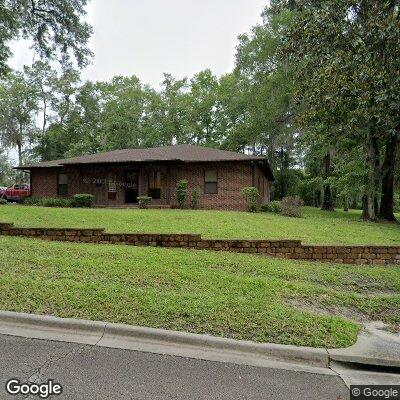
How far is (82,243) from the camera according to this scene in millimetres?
7926

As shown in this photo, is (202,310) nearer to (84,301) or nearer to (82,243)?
(84,301)

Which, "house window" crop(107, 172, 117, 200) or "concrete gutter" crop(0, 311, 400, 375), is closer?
"concrete gutter" crop(0, 311, 400, 375)

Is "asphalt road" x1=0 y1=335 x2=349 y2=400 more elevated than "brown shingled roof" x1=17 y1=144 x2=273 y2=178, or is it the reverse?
"brown shingled roof" x1=17 y1=144 x2=273 y2=178

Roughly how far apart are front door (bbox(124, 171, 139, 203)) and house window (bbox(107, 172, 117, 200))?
0.68 m

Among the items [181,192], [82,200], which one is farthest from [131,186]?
[181,192]

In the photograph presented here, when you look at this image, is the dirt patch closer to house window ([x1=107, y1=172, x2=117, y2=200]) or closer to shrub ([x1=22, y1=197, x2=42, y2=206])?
house window ([x1=107, y1=172, x2=117, y2=200])

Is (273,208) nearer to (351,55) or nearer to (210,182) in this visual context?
(210,182)

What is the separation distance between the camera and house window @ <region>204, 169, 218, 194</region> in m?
19.8

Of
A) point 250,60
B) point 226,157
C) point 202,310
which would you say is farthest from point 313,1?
point 250,60

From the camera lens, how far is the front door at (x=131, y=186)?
69.4 ft

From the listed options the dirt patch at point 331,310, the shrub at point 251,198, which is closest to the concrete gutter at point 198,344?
the dirt patch at point 331,310

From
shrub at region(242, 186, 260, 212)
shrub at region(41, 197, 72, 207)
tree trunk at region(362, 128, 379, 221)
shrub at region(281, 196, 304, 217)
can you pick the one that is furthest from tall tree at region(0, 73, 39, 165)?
tree trunk at region(362, 128, 379, 221)

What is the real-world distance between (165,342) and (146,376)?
Answer: 0.63m

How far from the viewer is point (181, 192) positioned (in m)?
19.1
